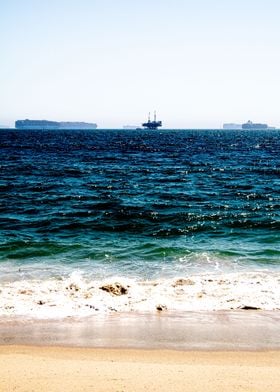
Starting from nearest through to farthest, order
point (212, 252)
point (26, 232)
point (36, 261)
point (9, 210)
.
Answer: point (36, 261)
point (212, 252)
point (26, 232)
point (9, 210)

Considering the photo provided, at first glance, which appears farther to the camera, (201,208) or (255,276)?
(201,208)

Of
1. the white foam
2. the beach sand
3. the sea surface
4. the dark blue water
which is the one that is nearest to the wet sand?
the beach sand

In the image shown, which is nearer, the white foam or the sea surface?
the white foam

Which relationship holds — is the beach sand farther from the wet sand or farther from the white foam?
the white foam

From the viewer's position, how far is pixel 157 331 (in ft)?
28.4

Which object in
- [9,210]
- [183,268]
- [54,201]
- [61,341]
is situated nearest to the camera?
[61,341]

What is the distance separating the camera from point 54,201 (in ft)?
81.5

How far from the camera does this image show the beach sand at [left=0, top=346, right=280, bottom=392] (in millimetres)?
6082

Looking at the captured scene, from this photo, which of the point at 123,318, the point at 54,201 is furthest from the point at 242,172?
the point at 123,318

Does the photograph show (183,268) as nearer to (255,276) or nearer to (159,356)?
(255,276)

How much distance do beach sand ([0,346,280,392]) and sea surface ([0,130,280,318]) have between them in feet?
7.22

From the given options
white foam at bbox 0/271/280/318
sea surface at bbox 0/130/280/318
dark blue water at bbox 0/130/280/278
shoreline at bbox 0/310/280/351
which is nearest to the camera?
shoreline at bbox 0/310/280/351

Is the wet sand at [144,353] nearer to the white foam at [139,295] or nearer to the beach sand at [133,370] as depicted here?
the beach sand at [133,370]

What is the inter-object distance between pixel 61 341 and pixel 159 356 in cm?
197
